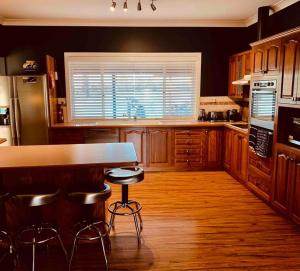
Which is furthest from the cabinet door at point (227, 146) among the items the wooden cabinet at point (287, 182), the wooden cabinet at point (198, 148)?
the wooden cabinet at point (287, 182)

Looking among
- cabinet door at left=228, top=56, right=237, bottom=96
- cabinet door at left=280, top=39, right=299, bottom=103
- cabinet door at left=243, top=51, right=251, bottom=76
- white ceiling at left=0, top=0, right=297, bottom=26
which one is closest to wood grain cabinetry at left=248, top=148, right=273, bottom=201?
cabinet door at left=280, top=39, right=299, bottom=103

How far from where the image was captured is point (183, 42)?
579 centimetres

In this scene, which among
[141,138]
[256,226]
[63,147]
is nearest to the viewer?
[63,147]

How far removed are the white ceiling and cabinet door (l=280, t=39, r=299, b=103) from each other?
1.33 m

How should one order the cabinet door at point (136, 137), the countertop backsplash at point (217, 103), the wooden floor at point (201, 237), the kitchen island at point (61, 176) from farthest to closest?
the countertop backsplash at point (217, 103), the cabinet door at point (136, 137), the wooden floor at point (201, 237), the kitchen island at point (61, 176)

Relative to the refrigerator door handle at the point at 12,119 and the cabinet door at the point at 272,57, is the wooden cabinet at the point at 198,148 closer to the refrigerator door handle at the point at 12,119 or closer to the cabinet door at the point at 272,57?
the cabinet door at the point at 272,57

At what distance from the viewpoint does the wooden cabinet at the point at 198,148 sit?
216 inches

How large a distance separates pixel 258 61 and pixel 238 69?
Answer: 1329 mm

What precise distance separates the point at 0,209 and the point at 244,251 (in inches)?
90.8

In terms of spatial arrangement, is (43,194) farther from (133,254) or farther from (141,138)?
(141,138)

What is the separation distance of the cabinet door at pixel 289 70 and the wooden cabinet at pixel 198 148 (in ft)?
6.88

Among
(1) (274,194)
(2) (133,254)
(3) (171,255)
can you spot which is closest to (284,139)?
(1) (274,194)

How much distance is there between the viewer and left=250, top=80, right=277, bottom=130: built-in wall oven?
3.72 meters

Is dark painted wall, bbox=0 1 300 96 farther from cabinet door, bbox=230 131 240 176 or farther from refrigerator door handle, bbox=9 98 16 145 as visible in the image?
cabinet door, bbox=230 131 240 176
